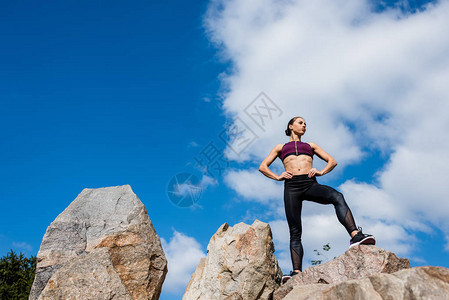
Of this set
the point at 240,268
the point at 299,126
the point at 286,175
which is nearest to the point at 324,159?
the point at 299,126

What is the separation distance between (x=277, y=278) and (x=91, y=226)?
4563mm

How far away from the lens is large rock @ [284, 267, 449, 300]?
5055 millimetres

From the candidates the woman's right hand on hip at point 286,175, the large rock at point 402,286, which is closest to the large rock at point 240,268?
the woman's right hand on hip at point 286,175

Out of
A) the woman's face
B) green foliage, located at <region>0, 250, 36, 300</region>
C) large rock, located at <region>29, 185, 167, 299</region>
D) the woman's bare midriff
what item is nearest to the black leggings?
the woman's bare midriff

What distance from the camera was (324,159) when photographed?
371 inches

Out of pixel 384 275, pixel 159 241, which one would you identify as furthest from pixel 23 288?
pixel 384 275

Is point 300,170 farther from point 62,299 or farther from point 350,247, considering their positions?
point 62,299

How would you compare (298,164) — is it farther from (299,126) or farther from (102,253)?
(102,253)

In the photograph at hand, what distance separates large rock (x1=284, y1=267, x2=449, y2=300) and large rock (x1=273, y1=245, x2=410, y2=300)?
1.83 m

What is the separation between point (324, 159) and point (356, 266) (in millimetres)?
2766

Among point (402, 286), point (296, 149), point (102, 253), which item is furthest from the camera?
point (296, 149)

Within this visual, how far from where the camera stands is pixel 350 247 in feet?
25.4

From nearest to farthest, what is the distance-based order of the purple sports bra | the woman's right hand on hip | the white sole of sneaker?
the white sole of sneaker
the woman's right hand on hip
the purple sports bra

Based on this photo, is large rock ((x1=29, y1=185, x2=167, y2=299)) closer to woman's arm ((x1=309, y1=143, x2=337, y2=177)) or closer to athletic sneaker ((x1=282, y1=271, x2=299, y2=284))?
athletic sneaker ((x1=282, y1=271, x2=299, y2=284))
